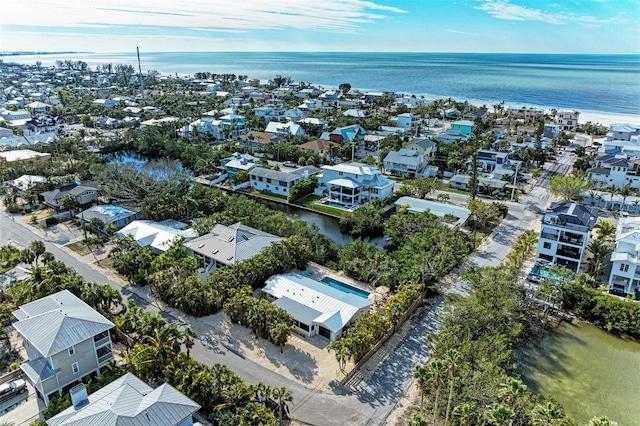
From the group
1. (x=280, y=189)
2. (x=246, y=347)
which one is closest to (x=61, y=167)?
(x=280, y=189)

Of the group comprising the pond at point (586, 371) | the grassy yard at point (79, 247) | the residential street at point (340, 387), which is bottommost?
the pond at point (586, 371)

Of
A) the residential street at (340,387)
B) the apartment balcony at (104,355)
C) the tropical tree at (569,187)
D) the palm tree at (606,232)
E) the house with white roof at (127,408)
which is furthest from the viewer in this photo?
the tropical tree at (569,187)

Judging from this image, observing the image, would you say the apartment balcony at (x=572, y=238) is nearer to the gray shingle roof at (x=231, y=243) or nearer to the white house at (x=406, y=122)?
the gray shingle roof at (x=231, y=243)

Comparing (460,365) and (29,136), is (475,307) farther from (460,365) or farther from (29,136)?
(29,136)

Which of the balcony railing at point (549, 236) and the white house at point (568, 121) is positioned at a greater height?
the white house at point (568, 121)

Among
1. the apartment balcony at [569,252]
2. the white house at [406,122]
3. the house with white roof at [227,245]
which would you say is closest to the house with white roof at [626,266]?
the apartment balcony at [569,252]

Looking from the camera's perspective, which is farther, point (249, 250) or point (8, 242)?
point (8, 242)

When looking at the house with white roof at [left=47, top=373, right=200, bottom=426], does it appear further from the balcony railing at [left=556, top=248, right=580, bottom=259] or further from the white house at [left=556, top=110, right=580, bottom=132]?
the white house at [left=556, top=110, right=580, bottom=132]

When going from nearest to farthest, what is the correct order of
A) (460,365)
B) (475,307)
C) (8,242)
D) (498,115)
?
(460,365)
(475,307)
(8,242)
(498,115)
